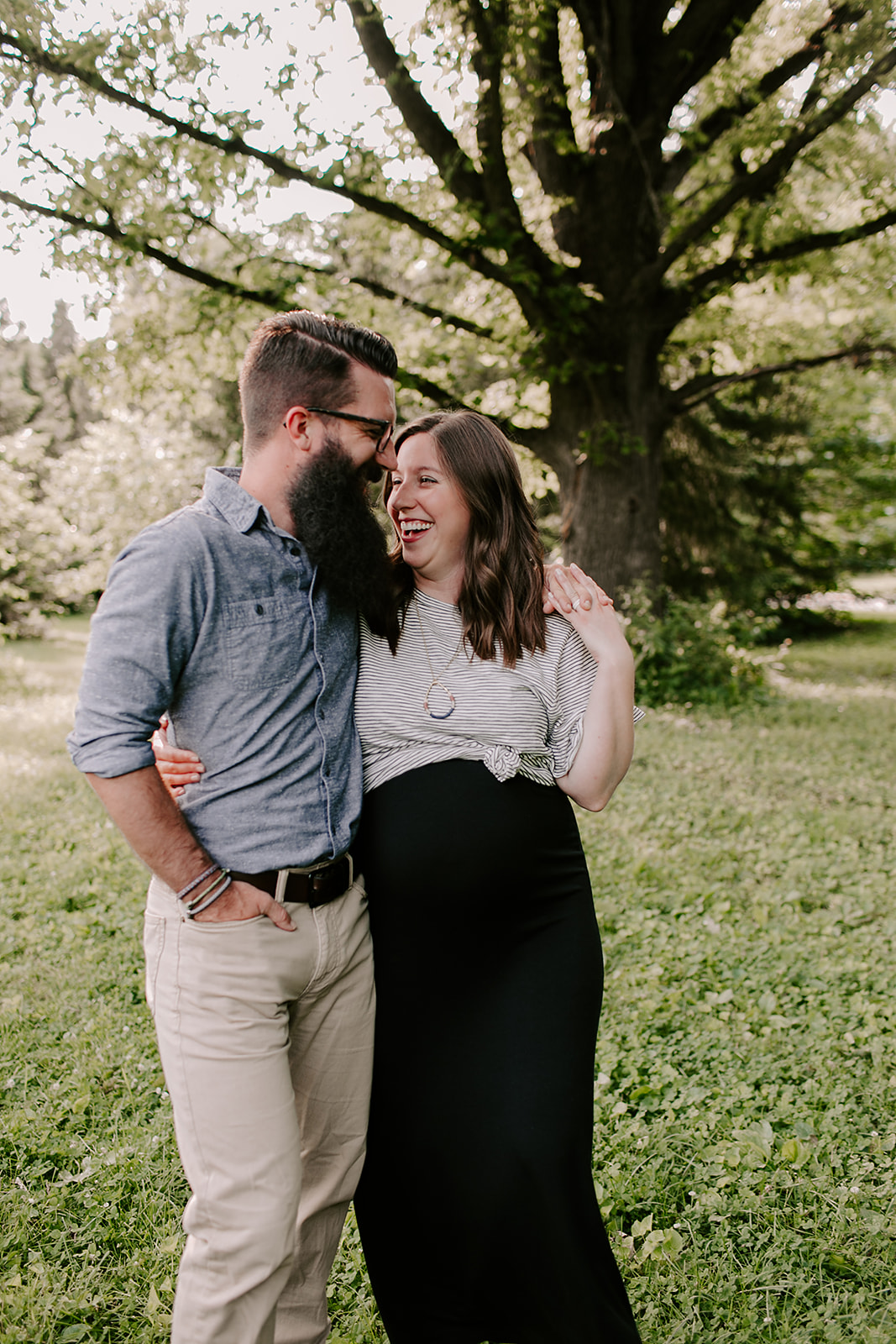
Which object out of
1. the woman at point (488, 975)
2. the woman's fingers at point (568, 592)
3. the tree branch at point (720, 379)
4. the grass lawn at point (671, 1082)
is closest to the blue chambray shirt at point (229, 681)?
the woman at point (488, 975)

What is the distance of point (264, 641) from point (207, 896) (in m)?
0.57

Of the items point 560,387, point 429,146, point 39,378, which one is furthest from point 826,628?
point 39,378

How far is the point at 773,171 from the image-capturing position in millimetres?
8453

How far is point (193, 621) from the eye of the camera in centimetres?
191

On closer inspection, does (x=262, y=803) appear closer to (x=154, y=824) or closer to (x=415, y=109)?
(x=154, y=824)

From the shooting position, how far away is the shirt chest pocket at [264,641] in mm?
1978

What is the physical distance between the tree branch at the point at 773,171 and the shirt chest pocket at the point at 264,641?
8074mm

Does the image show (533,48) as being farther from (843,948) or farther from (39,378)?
(39,378)

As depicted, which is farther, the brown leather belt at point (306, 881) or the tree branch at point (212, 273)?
the tree branch at point (212, 273)

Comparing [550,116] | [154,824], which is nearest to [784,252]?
[550,116]

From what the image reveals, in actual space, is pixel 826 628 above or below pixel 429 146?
below

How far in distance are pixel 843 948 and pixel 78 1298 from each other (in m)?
3.73

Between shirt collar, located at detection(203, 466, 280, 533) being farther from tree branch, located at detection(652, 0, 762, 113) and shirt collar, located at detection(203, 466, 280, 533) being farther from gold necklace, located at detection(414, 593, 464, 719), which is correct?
tree branch, located at detection(652, 0, 762, 113)

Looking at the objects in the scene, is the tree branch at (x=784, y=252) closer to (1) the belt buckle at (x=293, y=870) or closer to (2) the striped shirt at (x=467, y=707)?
(2) the striped shirt at (x=467, y=707)
